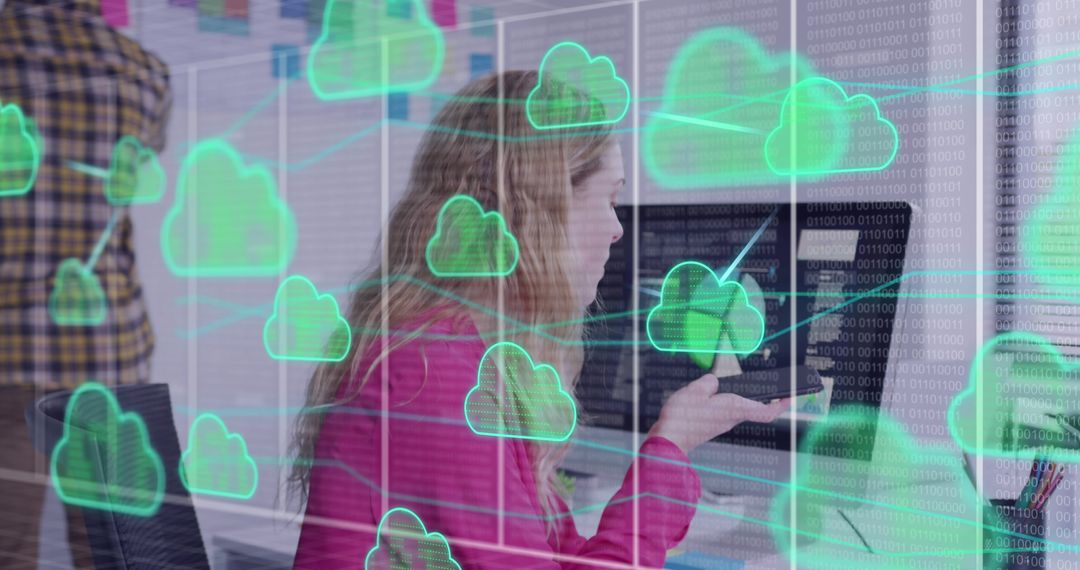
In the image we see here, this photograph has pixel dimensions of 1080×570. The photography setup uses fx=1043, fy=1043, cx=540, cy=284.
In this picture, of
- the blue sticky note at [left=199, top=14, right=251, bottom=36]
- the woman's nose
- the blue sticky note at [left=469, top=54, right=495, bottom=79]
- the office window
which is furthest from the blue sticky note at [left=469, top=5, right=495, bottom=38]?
the office window

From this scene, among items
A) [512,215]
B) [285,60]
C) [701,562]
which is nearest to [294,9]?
[285,60]

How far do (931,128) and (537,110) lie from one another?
558mm

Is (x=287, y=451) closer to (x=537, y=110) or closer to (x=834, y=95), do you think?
(x=537, y=110)

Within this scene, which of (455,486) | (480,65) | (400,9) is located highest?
(400,9)

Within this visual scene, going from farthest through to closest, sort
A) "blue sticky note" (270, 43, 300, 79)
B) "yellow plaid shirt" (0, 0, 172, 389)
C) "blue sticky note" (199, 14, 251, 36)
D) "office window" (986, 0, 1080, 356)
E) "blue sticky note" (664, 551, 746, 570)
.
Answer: "yellow plaid shirt" (0, 0, 172, 389)
"blue sticky note" (199, 14, 251, 36)
"blue sticky note" (270, 43, 300, 79)
"blue sticky note" (664, 551, 746, 570)
"office window" (986, 0, 1080, 356)

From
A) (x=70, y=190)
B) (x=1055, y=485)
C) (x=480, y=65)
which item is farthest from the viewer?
(x=70, y=190)

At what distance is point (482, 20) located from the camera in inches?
63.2

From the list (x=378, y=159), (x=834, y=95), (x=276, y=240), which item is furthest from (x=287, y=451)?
(x=834, y=95)

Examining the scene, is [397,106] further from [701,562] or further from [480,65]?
Answer: [701,562]

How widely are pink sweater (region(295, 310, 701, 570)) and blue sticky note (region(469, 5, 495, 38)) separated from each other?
17.5 inches

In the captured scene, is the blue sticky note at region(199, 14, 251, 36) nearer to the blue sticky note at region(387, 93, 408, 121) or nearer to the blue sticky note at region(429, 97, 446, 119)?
the blue sticky note at region(387, 93, 408, 121)

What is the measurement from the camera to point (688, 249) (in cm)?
137

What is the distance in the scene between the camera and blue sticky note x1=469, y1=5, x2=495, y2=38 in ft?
5.20

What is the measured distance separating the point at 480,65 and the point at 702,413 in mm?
627
